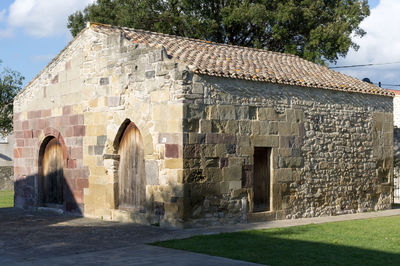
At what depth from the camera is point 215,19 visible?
25.6 meters

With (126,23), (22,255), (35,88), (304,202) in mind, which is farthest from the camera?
(126,23)

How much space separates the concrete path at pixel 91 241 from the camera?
769cm

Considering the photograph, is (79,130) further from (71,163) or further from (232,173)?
(232,173)

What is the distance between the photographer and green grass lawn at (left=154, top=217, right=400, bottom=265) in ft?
25.6

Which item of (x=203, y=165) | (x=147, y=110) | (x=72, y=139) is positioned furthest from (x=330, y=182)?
(x=72, y=139)

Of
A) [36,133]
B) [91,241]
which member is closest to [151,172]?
[91,241]

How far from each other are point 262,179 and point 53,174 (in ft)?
19.0

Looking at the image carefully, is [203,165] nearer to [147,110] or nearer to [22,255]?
[147,110]

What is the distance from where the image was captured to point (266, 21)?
25141mm

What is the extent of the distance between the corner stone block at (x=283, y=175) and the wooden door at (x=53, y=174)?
5.60 m

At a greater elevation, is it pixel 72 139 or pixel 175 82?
pixel 175 82

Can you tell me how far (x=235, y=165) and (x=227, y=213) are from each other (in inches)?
40.0

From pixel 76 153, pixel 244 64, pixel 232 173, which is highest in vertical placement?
pixel 244 64

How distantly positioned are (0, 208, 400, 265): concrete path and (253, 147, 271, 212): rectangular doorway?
529mm
